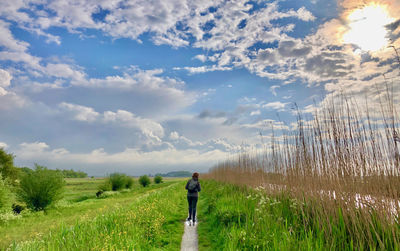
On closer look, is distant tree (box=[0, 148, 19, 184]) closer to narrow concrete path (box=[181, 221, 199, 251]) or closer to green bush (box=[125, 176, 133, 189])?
green bush (box=[125, 176, 133, 189])

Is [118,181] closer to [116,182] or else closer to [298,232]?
[116,182]

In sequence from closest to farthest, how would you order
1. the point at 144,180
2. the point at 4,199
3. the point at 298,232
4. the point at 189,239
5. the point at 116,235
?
the point at 298,232
the point at 116,235
the point at 189,239
the point at 4,199
the point at 144,180

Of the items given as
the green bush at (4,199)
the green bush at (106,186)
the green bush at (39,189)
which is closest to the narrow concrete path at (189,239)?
the green bush at (4,199)

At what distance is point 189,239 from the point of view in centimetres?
879

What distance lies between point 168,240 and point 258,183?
20.6 feet

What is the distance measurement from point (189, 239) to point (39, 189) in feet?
61.2

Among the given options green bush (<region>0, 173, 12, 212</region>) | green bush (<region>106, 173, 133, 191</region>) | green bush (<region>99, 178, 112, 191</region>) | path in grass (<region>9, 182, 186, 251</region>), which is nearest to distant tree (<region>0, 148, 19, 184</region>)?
green bush (<region>99, 178, 112, 191</region>)

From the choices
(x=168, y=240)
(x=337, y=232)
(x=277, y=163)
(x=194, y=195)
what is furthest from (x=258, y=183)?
(x=337, y=232)

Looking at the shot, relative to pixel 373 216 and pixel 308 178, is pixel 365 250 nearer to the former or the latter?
pixel 373 216

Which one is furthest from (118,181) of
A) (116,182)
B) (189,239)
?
(189,239)

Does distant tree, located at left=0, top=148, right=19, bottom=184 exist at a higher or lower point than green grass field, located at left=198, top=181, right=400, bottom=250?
higher

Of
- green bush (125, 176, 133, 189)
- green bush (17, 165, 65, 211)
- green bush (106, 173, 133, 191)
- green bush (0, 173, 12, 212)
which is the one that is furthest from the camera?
green bush (125, 176, 133, 189)

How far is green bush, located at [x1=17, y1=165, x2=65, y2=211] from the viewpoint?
68.3ft

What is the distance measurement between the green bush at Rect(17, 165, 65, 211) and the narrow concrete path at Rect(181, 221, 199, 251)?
Answer: 55.7 feet
